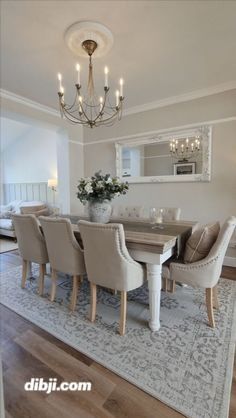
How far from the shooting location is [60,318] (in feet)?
6.65

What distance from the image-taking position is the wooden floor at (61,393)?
1.19 m

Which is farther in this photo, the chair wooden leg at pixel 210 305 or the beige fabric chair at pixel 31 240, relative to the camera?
the beige fabric chair at pixel 31 240

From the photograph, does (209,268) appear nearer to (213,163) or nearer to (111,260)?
(111,260)

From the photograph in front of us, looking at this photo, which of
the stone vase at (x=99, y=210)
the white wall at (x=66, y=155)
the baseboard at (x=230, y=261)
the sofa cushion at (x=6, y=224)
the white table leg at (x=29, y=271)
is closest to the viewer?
the stone vase at (x=99, y=210)

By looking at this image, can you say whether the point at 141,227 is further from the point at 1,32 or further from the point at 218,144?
the point at 1,32

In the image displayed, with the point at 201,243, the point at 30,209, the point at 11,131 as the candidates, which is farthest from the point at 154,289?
the point at 11,131

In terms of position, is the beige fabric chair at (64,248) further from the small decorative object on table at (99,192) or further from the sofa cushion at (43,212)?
the sofa cushion at (43,212)

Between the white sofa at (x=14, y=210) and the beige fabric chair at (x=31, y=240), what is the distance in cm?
276

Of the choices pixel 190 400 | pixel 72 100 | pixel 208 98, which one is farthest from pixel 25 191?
pixel 190 400

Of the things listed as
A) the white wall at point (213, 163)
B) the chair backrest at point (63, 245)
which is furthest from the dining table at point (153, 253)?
the white wall at point (213, 163)

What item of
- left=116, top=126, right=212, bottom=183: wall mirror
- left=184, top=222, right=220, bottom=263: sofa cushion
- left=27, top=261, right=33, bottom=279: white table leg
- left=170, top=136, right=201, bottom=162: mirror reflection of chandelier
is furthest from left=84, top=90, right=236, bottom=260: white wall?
left=27, top=261, right=33, bottom=279: white table leg

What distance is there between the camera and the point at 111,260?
175 cm

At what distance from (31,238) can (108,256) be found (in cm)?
113

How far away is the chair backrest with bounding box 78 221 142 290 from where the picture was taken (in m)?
1.67
